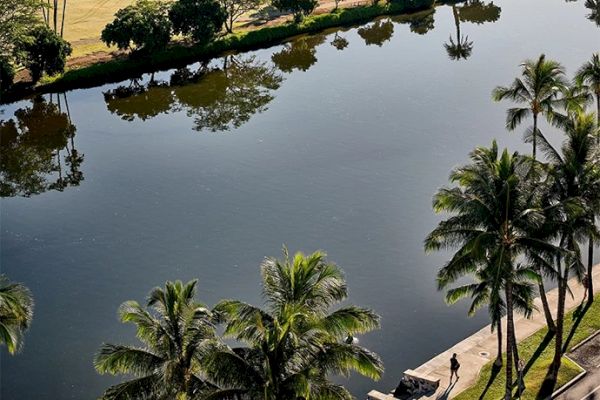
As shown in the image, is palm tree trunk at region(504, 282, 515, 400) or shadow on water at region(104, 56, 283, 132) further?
shadow on water at region(104, 56, 283, 132)

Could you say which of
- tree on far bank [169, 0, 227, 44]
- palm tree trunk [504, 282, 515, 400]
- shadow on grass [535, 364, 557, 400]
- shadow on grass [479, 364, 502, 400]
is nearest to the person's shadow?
shadow on grass [479, 364, 502, 400]

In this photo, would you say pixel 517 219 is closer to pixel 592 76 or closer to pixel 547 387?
pixel 547 387

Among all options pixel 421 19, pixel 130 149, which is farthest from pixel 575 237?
pixel 421 19

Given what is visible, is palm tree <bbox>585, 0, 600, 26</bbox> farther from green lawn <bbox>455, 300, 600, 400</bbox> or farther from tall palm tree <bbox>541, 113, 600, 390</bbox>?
tall palm tree <bbox>541, 113, 600, 390</bbox>

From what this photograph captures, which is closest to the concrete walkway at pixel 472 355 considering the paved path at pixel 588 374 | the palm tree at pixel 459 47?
the paved path at pixel 588 374

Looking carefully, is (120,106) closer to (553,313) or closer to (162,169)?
(162,169)

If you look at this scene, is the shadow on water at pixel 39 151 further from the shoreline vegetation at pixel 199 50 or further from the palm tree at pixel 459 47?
the palm tree at pixel 459 47
